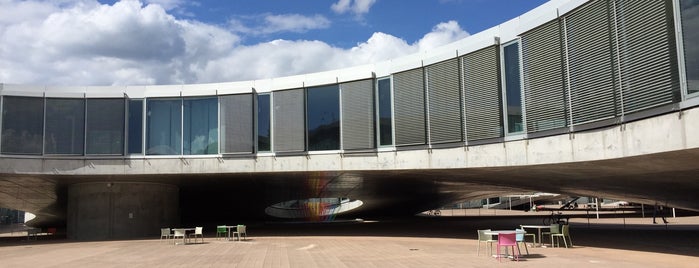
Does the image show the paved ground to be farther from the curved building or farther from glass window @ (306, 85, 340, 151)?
glass window @ (306, 85, 340, 151)

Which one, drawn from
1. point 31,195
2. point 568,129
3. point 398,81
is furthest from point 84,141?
point 568,129

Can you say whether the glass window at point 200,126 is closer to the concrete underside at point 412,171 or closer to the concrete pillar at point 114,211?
the concrete underside at point 412,171

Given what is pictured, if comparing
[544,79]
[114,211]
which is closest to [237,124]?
[114,211]

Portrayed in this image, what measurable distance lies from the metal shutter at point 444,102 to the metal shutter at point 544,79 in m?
3.11

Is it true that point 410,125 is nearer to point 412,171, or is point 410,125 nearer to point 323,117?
point 412,171

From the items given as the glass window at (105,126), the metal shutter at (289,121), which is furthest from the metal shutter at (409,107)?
the glass window at (105,126)

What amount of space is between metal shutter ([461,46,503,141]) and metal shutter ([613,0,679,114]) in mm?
5284

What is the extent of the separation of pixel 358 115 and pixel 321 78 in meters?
2.56

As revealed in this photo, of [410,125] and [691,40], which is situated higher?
[691,40]

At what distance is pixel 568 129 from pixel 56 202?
119ft

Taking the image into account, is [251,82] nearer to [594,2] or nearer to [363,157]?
[363,157]

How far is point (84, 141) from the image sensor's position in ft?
88.5

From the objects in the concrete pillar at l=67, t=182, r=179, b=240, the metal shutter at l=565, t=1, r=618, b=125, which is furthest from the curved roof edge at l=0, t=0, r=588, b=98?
the concrete pillar at l=67, t=182, r=179, b=240

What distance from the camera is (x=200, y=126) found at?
90.8 feet
